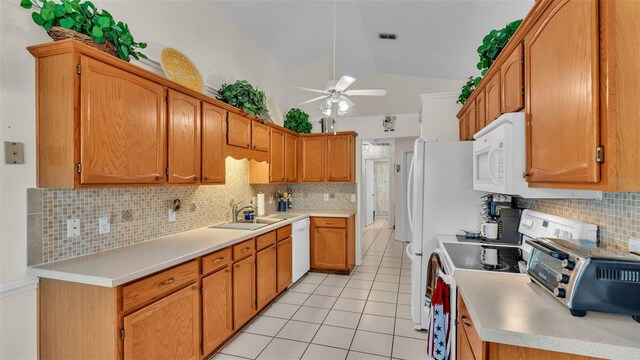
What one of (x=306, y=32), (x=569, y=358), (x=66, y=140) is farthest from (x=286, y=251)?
(x=306, y=32)

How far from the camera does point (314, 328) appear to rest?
268cm

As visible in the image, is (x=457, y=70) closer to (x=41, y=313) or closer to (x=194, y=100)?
(x=194, y=100)

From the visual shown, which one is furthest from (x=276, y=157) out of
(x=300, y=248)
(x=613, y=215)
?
(x=613, y=215)

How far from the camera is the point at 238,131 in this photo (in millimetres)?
3010

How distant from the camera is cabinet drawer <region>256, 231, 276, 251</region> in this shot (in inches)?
113

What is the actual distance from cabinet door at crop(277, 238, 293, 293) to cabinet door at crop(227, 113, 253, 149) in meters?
1.23

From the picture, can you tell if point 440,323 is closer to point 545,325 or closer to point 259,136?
point 545,325

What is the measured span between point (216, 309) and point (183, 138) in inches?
54.1

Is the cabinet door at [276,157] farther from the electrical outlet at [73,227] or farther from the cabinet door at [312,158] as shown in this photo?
the electrical outlet at [73,227]

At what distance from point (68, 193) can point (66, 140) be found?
43cm

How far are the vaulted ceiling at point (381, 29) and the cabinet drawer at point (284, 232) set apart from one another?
2599mm

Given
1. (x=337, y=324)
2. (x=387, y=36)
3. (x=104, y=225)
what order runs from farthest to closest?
(x=387, y=36), (x=337, y=324), (x=104, y=225)

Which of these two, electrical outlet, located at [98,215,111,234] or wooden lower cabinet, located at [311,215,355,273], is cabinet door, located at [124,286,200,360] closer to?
electrical outlet, located at [98,215,111,234]

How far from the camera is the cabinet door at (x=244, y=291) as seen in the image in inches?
98.0
